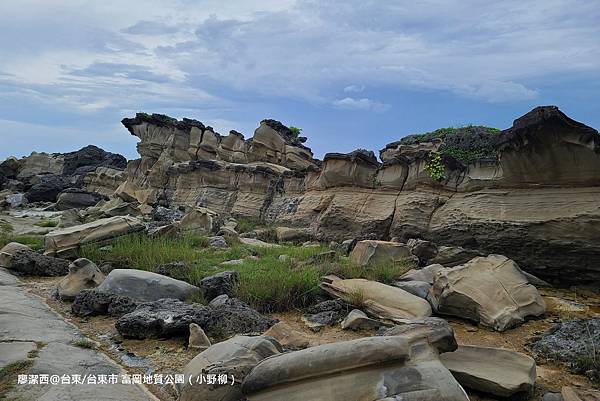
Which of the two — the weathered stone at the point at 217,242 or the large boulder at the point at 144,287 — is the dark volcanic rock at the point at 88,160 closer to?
→ the weathered stone at the point at 217,242

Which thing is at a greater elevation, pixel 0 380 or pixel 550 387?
pixel 0 380

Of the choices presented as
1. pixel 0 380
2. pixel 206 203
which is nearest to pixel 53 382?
pixel 0 380

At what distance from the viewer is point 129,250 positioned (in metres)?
7.83

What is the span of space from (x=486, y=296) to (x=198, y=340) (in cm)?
333

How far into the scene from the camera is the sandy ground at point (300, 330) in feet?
12.3

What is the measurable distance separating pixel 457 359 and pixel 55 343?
3.30m

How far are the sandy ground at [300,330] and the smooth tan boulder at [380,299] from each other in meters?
0.43

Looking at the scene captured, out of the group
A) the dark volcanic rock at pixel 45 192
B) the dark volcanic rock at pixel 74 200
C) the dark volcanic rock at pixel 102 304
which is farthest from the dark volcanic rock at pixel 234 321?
the dark volcanic rock at pixel 45 192

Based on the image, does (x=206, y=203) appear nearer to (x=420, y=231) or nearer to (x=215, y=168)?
(x=215, y=168)

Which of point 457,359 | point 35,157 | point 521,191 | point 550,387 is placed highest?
point 35,157

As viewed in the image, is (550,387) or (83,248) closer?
(550,387)

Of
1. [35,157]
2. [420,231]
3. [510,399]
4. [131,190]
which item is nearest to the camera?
[510,399]

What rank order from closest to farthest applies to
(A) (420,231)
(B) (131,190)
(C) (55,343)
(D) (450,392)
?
(D) (450,392) → (C) (55,343) → (A) (420,231) → (B) (131,190)

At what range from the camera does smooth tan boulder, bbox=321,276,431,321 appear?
17.4ft
